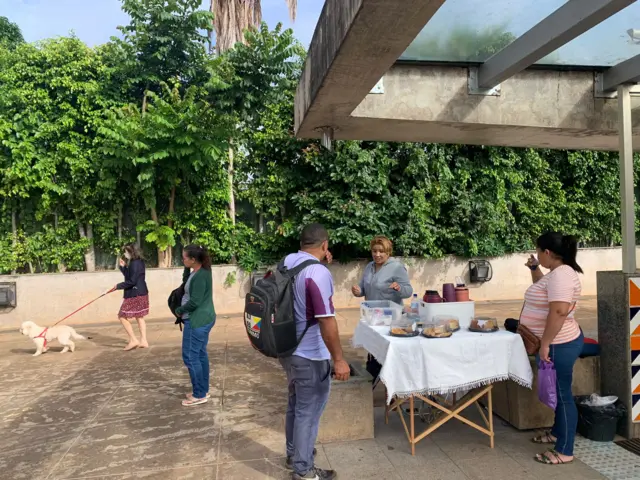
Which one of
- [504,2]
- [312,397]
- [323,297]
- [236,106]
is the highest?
[236,106]

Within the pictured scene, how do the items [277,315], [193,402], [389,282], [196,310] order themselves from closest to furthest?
[277,315]
[389,282]
[196,310]
[193,402]

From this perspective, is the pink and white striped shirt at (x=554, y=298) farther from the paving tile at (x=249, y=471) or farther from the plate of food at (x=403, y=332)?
the paving tile at (x=249, y=471)

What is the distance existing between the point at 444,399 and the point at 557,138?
3635 millimetres

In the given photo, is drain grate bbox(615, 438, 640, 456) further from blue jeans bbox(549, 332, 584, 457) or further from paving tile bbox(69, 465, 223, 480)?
paving tile bbox(69, 465, 223, 480)

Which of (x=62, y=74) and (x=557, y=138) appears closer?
(x=557, y=138)

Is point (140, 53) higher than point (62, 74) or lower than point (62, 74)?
higher

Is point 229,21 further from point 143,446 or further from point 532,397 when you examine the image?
point 532,397

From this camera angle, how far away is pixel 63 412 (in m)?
4.94

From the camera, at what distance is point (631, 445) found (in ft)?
12.3

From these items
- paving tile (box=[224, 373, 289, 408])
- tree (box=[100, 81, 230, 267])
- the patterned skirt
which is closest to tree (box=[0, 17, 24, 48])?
tree (box=[100, 81, 230, 267])

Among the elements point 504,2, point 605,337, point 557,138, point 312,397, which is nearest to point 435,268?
point 557,138

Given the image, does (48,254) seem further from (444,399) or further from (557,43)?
(557,43)

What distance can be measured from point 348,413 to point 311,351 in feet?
3.70

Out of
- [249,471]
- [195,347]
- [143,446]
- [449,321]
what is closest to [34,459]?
[143,446]
